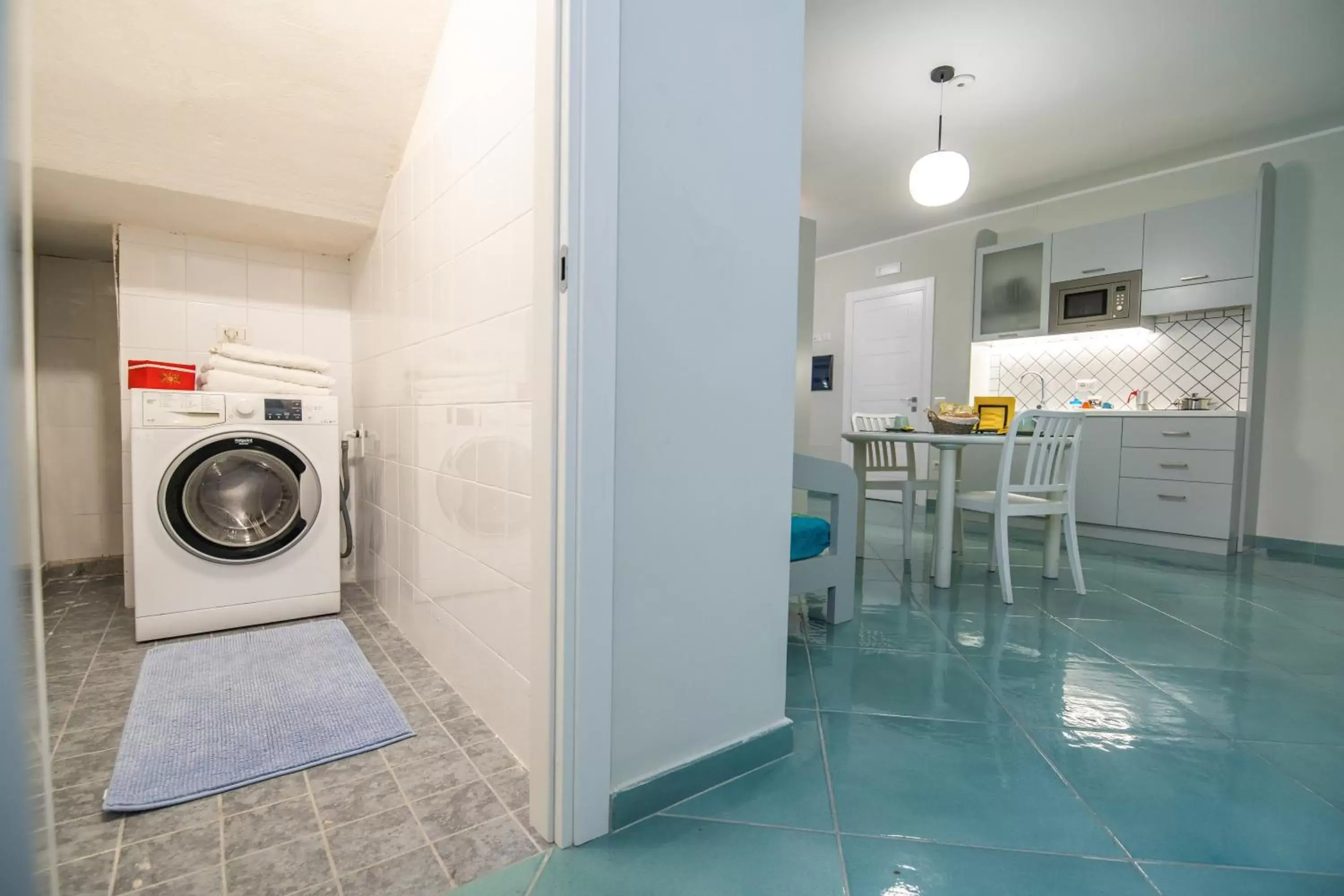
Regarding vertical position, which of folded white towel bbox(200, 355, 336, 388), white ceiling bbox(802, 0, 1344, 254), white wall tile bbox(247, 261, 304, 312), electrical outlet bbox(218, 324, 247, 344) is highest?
white ceiling bbox(802, 0, 1344, 254)

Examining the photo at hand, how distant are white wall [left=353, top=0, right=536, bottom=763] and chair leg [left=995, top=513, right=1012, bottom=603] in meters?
2.18

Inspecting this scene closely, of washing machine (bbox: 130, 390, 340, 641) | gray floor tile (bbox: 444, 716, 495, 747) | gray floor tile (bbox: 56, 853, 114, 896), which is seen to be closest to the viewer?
gray floor tile (bbox: 56, 853, 114, 896)

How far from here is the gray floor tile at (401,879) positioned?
3.14 ft

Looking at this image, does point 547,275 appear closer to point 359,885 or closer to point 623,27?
point 623,27

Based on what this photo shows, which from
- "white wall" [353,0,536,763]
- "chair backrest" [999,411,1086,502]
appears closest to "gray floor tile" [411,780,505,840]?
"white wall" [353,0,536,763]

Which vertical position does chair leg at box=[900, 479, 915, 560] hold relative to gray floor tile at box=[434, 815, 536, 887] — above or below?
above

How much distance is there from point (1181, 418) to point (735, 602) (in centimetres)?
410

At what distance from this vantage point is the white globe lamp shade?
10.2 ft

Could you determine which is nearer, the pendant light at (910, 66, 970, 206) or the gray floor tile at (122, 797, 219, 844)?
the gray floor tile at (122, 797, 219, 844)

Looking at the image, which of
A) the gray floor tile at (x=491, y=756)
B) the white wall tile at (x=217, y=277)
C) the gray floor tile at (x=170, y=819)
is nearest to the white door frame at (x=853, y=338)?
the gray floor tile at (x=491, y=756)

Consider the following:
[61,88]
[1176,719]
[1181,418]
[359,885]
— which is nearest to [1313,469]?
[1181,418]

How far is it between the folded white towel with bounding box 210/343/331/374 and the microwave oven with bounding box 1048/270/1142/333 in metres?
4.95

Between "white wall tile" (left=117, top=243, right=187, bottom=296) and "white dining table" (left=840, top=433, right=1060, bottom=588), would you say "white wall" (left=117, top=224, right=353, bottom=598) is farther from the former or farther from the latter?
"white dining table" (left=840, top=433, right=1060, bottom=588)

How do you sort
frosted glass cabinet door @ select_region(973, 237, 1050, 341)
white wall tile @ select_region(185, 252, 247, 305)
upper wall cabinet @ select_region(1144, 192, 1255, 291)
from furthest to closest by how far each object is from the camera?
1. frosted glass cabinet door @ select_region(973, 237, 1050, 341)
2. upper wall cabinet @ select_region(1144, 192, 1255, 291)
3. white wall tile @ select_region(185, 252, 247, 305)
